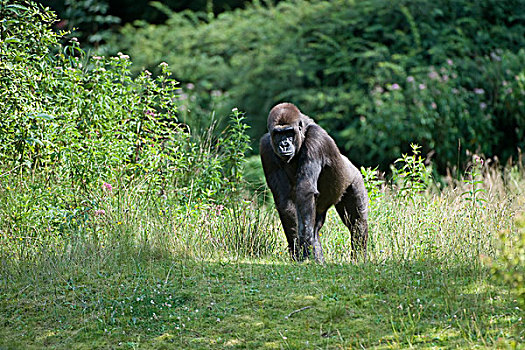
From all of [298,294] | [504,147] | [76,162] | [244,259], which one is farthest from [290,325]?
[504,147]

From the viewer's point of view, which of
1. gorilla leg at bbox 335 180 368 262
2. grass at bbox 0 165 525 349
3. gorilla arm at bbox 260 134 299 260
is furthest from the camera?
gorilla leg at bbox 335 180 368 262

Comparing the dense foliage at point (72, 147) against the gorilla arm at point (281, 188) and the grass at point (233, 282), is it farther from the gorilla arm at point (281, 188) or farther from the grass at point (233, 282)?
the gorilla arm at point (281, 188)

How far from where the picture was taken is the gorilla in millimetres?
5488

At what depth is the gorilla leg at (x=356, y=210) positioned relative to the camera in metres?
6.20

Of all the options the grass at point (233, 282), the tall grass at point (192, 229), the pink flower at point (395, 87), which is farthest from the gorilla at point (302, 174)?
the pink flower at point (395, 87)

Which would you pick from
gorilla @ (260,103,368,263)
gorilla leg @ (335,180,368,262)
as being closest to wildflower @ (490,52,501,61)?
gorilla leg @ (335,180,368,262)

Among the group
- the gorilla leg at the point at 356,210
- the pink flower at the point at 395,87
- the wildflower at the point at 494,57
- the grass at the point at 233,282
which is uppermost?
the wildflower at the point at 494,57

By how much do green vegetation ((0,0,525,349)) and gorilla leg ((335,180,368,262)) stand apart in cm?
19

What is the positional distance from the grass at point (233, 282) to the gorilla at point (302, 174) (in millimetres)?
287

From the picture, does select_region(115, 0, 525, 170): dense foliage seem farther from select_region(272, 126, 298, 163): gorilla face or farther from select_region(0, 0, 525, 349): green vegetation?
select_region(272, 126, 298, 163): gorilla face

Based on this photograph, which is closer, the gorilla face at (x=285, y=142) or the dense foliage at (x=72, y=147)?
the gorilla face at (x=285, y=142)

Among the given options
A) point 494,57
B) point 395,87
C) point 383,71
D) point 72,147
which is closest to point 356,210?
point 72,147

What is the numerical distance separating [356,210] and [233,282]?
1685mm

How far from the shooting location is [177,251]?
221 inches
